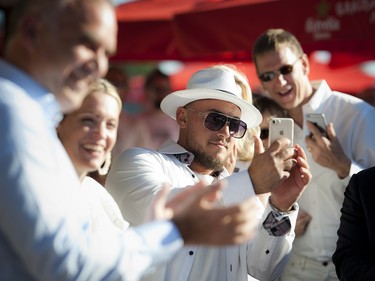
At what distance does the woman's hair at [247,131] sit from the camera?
14.0 ft

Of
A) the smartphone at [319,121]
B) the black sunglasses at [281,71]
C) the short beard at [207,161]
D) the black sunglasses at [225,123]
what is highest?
the black sunglasses at [225,123]

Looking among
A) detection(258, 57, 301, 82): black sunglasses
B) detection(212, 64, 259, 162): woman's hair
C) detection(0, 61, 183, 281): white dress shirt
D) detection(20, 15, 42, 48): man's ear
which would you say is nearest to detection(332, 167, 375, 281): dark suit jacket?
detection(212, 64, 259, 162): woman's hair

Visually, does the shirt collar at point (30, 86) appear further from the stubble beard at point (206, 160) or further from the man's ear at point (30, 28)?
the stubble beard at point (206, 160)

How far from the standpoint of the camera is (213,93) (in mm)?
3984

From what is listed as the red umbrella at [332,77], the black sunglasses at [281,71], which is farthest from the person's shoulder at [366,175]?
the red umbrella at [332,77]

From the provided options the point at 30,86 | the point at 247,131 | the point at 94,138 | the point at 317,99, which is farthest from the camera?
the point at 317,99

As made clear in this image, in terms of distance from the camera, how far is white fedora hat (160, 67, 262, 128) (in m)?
4.00

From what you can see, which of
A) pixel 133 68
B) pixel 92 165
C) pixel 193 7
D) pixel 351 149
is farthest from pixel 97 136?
pixel 133 68

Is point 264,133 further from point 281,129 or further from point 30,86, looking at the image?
point 30,86

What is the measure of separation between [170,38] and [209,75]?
11.9ft

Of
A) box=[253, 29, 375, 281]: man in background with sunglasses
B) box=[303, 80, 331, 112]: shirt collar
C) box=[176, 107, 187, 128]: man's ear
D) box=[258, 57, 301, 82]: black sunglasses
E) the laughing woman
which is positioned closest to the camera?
the laughing woman


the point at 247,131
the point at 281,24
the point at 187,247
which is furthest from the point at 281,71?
the point at 187,247

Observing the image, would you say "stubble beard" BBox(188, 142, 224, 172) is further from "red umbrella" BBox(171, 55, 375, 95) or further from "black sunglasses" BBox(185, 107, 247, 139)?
"red umbrella" BBox(171, 55, 375, 95)

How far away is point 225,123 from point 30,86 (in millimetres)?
1929
